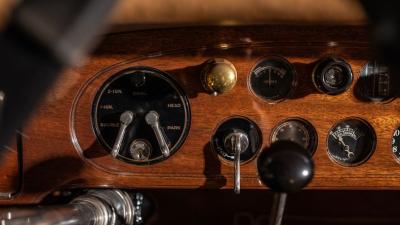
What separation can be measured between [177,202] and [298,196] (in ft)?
0.68

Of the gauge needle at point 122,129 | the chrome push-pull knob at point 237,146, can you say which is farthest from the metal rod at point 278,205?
the gauge needle at point 122,129

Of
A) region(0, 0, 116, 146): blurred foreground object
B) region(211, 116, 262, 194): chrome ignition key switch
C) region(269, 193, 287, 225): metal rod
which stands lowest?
region(0, 0, 116, 146): blurred foreground object

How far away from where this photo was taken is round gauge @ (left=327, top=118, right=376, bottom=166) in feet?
2.70

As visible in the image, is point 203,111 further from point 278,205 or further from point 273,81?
point 278,205

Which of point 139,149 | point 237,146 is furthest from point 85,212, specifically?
point 237,146

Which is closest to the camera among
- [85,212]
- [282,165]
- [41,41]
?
[41,41]

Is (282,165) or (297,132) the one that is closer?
(282,165)

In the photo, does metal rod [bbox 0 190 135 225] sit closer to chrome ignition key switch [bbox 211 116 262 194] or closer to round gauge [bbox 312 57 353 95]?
chrome ignition key switch [bbox 211 116 262 194]

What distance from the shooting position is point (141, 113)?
0.81 m

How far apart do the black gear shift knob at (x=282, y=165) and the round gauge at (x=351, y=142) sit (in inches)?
13.2

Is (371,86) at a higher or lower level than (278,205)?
higher

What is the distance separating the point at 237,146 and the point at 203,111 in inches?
2.8

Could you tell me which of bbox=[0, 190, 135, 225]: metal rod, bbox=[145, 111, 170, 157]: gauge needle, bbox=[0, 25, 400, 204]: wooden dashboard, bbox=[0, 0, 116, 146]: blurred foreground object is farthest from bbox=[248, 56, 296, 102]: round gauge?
bbox=[0, 0, 116, 146]: blurred foreground object

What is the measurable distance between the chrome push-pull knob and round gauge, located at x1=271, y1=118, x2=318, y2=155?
1.7 inches
